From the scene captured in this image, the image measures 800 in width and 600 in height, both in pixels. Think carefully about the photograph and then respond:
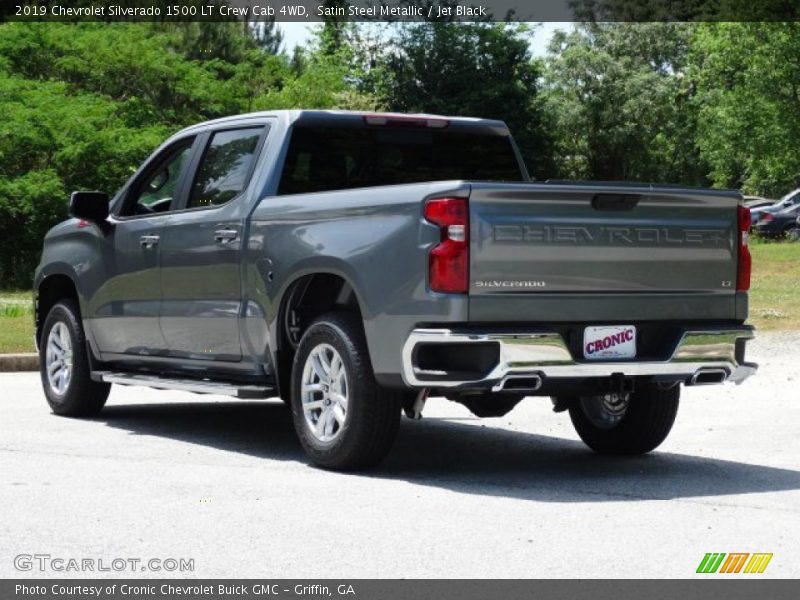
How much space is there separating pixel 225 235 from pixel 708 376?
115 inches

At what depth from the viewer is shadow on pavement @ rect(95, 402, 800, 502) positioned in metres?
7.90

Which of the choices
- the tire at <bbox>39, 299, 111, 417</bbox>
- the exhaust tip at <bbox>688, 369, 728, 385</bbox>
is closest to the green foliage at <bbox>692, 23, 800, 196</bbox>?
the tire at <bbox>39, 299, 111, 417</bbox>

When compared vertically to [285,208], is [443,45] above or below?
below

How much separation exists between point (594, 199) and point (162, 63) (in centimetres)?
2780

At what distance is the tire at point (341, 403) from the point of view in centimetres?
807

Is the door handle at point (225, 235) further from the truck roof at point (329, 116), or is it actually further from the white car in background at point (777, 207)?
the white car in background at point (777, 207)

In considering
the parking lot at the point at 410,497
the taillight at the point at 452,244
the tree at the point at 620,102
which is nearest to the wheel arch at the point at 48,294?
the parking lot at the point at 410,497

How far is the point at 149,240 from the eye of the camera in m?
10.0

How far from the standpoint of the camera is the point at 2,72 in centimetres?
3278

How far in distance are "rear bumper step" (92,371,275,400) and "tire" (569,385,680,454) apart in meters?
1.85

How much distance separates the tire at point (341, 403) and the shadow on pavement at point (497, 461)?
24cm

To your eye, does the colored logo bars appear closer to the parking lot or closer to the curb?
the parking lot

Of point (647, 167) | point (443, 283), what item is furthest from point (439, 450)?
point (647, 167)

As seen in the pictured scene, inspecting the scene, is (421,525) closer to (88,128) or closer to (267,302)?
(267,302)
